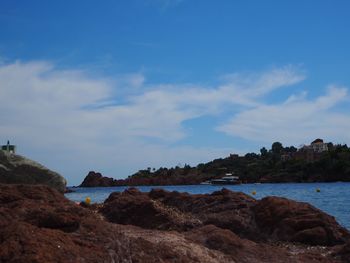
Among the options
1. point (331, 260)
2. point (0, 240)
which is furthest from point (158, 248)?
point (331, 260)

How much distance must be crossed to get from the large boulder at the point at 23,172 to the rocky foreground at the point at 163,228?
16.0 ft

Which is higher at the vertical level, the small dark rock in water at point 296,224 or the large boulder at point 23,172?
the large boulder at point 23,172

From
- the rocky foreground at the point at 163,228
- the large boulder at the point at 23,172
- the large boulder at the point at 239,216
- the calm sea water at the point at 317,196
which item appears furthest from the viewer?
the calm sea water at the point at 317,196

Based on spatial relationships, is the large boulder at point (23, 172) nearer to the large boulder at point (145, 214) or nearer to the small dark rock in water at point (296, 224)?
the large boulder at point (145, 214)

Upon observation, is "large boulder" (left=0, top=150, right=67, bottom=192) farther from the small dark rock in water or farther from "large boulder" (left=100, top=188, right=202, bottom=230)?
the small dark rock in water

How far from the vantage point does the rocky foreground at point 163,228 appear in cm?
885

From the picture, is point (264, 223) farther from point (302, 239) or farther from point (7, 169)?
point (7, 169)

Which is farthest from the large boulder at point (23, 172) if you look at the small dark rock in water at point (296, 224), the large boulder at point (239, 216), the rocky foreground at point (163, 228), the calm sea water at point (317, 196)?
the calm sea water at point (317, 196)

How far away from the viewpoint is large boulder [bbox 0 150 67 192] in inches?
893

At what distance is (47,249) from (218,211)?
9.56m

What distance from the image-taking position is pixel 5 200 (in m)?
11.5

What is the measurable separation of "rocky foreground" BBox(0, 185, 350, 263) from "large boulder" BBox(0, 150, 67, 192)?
16.0 feet

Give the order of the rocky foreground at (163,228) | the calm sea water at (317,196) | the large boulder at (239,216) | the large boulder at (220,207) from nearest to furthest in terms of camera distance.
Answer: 1. the rocky foreground at (163,228)
2. the large boulder at (239,216)
3. the large boulder at (220,207)
4. the calm sea water at (317,196)

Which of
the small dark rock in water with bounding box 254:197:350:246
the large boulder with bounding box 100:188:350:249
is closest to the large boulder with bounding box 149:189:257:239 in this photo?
the large boulder with bounding box 100:188:350:249
